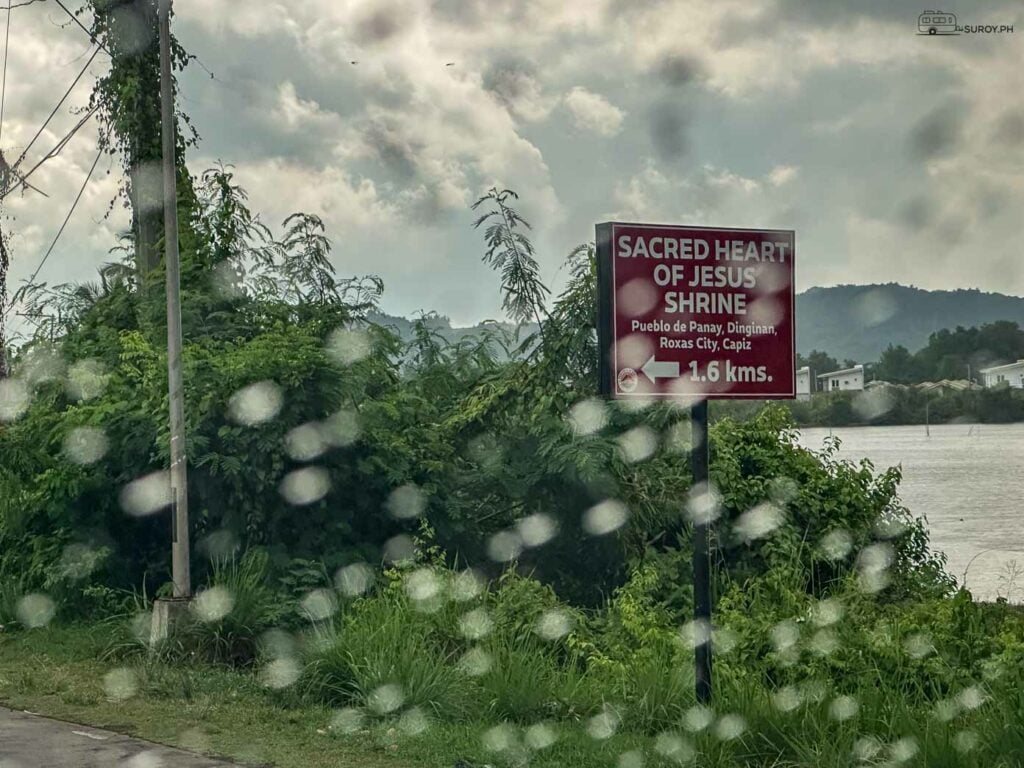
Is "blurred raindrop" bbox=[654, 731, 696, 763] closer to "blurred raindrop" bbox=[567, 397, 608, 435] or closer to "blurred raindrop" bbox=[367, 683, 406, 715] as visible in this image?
"blurred raindrop" bbox=[367, 683, 406, 715]

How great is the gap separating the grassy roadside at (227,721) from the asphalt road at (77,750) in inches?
7.7

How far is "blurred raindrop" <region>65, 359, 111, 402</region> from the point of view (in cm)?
1712

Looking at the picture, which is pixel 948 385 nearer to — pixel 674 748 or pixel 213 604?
pixel 213 604

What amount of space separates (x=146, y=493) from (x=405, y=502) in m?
3.18

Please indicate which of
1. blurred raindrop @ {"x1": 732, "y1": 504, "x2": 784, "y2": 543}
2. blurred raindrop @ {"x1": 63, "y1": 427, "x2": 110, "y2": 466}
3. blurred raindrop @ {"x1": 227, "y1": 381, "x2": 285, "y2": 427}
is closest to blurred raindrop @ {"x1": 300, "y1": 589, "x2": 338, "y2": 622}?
blurred raindrop @ {"x1": 227, "y1": 381, "x2": 285, "y2": 427}

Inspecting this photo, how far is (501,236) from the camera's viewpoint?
1844 centimetres

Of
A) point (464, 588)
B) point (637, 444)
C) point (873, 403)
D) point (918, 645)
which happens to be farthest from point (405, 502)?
point (873, 403)

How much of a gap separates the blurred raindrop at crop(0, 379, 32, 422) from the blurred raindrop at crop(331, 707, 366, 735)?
9.75 meters

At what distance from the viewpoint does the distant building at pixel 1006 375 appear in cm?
5816

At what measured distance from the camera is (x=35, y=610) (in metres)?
16.0

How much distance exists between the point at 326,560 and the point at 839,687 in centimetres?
682

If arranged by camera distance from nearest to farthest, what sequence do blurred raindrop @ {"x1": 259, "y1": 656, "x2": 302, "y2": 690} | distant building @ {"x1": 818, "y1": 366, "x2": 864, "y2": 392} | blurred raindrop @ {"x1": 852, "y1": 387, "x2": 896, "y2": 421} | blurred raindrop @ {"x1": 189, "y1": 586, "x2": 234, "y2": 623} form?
blurred raindrop @ {"x1": 259, "y1": 656, "x2": 302, "y2": 690} → blurred raindrop @ {"x1": 189, "y1": 586, "x2": 234, "y2": 623} → blurred raindrop @ {"x1": 852, "y1": 387, "x2": 896, "y2": 421} → distant building @ {"x1": 818, "y1": 366, "x2": 864, "y2": 392}

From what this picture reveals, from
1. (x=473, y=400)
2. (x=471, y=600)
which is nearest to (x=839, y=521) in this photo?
(x=473, y=400)

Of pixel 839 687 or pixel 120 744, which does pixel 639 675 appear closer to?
pixel 839 687
